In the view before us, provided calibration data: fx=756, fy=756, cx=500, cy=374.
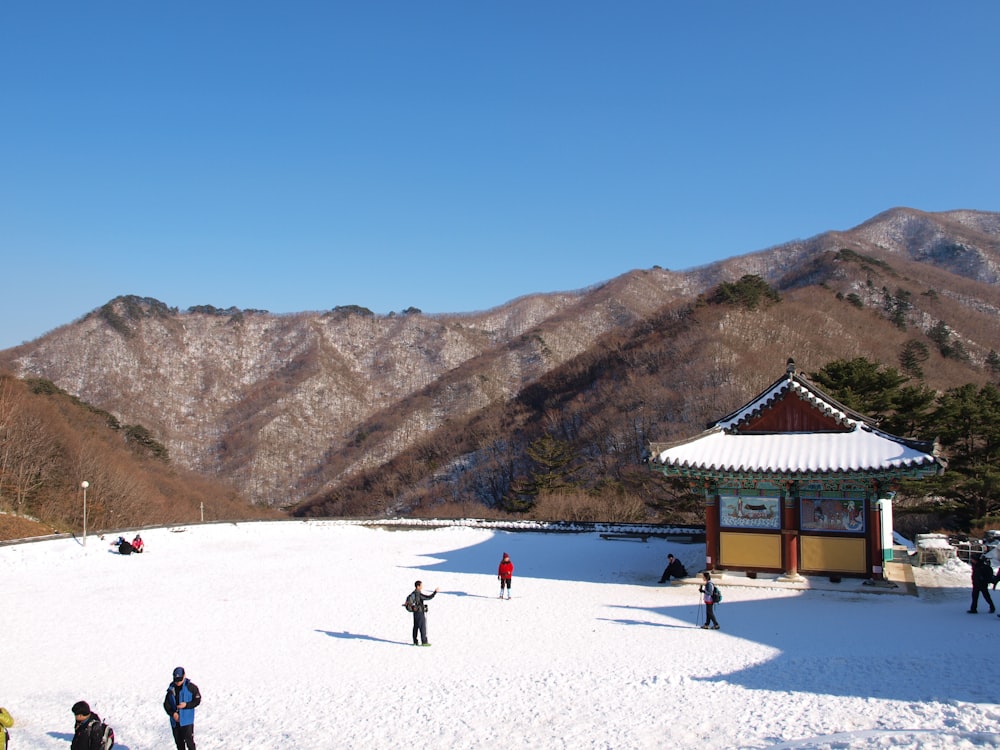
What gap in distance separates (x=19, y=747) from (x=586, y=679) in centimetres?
699

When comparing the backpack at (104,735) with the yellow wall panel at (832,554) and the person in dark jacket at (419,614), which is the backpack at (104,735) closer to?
the person in dark jacket at (419,614)

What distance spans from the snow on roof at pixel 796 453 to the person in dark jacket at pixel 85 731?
43.9ft

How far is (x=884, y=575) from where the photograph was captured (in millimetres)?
17172

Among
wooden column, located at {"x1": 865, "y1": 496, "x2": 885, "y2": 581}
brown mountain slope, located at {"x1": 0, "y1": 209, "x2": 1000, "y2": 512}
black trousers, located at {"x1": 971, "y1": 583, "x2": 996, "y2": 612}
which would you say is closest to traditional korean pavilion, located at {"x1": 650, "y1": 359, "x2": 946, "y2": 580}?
wooden column, located at {"x1": 865, "y1": 496, "x2": 885, "y2": 581}

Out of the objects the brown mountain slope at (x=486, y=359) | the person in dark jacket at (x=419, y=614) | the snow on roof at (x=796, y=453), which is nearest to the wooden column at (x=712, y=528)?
the snow on roof at (x=796, y=453)

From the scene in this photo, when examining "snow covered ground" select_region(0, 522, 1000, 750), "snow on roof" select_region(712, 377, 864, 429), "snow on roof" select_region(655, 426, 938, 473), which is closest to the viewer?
"snow covered ground" select_region(0, 522, 1000, 750)

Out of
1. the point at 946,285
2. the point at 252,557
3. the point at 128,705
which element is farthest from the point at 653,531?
the point at 946,285

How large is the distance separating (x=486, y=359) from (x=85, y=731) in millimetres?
112967

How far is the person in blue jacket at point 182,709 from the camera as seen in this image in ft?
26.0

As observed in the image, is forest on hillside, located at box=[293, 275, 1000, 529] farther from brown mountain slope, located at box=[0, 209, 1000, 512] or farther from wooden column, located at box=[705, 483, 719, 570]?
wooden column, located at box=[705, 483, 719, 570]

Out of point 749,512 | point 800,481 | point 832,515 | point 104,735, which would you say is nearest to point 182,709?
point 104,735

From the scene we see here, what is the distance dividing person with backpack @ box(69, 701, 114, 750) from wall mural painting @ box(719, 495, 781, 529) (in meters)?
14.4

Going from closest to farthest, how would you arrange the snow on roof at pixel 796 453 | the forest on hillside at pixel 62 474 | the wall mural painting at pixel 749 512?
the snow on roof at pixel 796 453 → the wall mural painting at pixel 749 512 → the forest on hillside at pixel 62 474

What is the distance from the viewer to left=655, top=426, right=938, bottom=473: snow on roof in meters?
16.6
